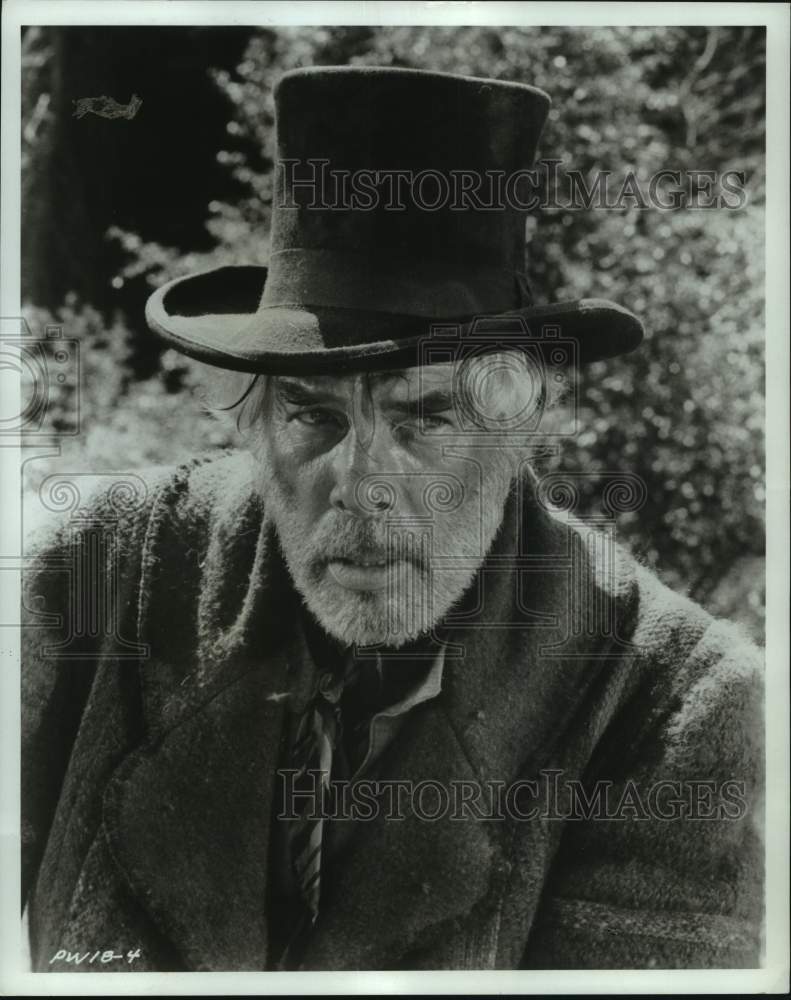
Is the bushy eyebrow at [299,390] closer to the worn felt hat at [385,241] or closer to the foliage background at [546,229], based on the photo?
the worn felt hat at [385,241]

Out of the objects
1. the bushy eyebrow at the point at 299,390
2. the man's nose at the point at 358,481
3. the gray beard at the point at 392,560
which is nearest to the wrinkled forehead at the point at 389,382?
the bushy eyebrow at the point at 299,390

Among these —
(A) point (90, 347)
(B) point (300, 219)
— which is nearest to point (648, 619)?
(B) point (300, 219)

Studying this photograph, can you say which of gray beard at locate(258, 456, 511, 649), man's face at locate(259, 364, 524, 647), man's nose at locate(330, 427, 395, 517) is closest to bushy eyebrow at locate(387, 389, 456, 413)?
man's face at locate(259, 364, 524, 647)

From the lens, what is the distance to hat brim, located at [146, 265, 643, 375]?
2562mm

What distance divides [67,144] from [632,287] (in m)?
1.59

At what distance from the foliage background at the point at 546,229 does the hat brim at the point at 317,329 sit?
0.24 feet

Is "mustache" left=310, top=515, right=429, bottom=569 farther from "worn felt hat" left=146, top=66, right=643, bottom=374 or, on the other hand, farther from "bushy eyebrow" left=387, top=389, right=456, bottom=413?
"worn felt hat" left=146, top=66, right=643, bottom=374

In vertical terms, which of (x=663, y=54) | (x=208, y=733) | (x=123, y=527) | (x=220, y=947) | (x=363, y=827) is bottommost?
(x=220, y=947)

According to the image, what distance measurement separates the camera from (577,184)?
9.32ft

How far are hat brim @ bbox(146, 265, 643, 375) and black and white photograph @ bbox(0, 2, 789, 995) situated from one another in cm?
1

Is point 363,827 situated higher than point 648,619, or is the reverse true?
point 648,619

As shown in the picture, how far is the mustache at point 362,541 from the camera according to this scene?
2709 mm

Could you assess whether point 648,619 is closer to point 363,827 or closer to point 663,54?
point 363,827

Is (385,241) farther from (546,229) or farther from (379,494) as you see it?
(379,494)
